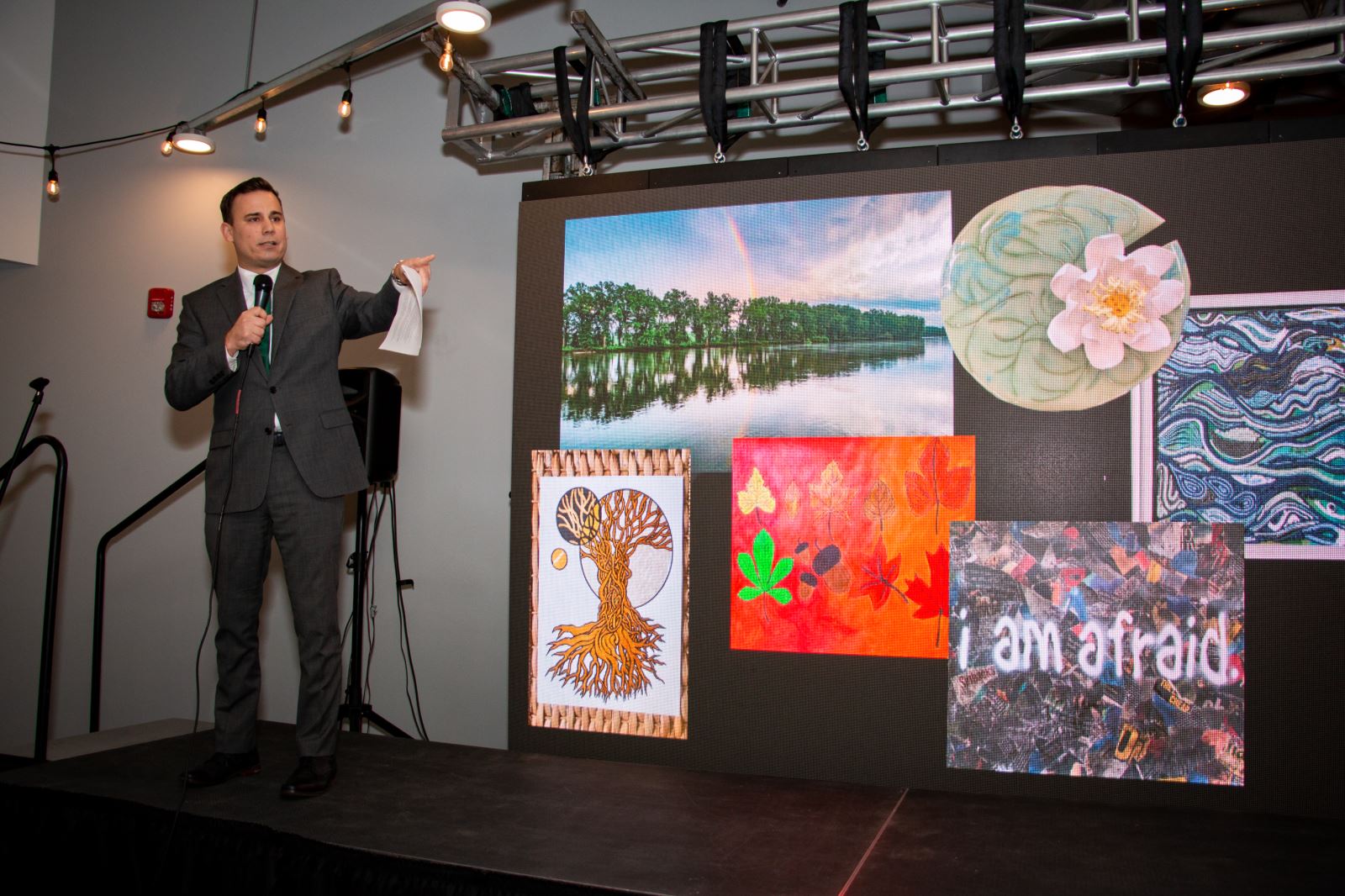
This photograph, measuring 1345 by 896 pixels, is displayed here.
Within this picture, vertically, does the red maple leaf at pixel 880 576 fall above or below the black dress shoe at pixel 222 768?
above

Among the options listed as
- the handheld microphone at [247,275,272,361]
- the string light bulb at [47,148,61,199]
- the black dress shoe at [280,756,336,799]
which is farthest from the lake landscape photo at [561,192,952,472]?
the string light bulb at [47,148,61,199]

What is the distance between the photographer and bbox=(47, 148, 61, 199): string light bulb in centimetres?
471

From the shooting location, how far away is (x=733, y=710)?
3.01 metres

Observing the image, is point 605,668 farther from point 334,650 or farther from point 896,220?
point 896,220

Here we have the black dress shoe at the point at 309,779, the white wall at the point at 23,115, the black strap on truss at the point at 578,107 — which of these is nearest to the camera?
the black dress shoe at the point at 309,779

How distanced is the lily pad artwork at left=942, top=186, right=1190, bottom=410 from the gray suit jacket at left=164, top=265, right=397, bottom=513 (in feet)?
5.81

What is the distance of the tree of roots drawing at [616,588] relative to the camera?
10.2 ft

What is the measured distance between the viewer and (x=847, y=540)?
293cm

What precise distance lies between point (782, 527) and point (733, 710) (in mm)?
614

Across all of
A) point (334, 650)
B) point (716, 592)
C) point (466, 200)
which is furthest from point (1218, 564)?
point (466, 200)

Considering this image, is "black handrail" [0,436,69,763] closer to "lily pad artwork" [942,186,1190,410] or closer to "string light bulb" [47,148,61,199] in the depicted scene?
"string light bulb" [47,148,61,199]

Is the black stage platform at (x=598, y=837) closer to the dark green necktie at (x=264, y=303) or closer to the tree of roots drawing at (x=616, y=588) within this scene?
the tree of roots drawing at (x=616, y=588)

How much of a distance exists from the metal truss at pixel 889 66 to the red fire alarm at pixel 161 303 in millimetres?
1853

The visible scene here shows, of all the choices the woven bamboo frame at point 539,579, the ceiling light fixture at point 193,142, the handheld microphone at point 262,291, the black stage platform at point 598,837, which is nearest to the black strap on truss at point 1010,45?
the woven bamboo frame at point 539,579
